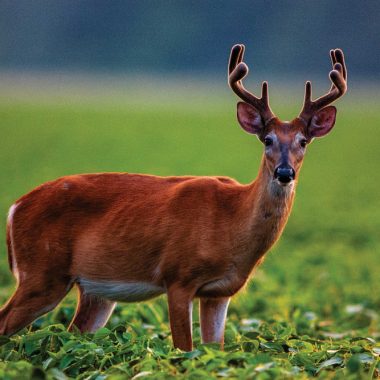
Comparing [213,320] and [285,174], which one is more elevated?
[285,174]

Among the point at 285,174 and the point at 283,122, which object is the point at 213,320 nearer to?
the point at 285,174

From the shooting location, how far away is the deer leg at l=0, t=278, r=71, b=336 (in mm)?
7809

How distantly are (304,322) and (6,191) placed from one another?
1472 cm

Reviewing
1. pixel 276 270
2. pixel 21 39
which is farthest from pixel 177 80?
pixel 276 270

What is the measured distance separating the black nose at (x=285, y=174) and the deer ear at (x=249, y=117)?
0.68 m

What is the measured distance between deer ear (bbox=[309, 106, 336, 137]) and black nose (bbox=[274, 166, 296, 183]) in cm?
67

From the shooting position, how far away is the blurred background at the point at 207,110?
14320 mm

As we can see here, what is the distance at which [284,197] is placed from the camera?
25.4 feet

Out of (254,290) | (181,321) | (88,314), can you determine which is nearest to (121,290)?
(88,314)

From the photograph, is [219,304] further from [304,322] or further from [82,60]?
[82,60]

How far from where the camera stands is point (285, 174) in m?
7.41

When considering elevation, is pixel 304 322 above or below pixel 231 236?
below

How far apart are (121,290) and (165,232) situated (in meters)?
0.60

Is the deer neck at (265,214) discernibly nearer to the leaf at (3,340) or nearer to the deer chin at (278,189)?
the deer chin at (278,189)
